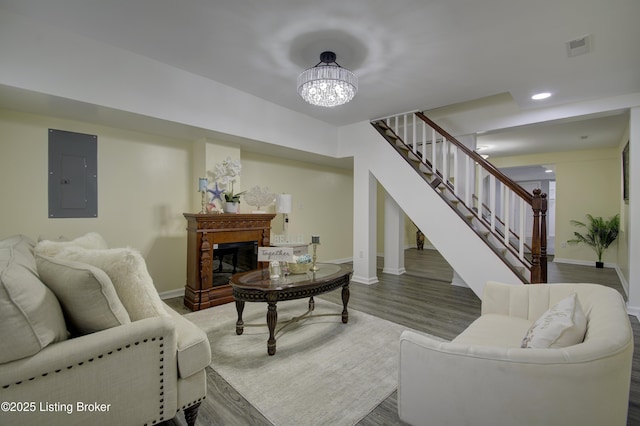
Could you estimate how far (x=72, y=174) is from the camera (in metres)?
3.05

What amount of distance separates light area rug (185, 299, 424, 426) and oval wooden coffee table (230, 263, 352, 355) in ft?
0.68

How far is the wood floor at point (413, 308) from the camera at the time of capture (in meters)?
1.64

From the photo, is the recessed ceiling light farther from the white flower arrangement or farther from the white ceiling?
the white flower arrangement

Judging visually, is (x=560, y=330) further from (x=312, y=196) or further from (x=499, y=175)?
(x=312, y=196)

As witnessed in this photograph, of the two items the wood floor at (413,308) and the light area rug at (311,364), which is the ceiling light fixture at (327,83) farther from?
the wood floor at (413,308)

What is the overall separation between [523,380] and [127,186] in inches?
158

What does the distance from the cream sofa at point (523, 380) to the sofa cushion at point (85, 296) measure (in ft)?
4.31

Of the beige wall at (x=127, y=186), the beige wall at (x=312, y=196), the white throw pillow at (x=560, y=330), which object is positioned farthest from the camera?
the beige wall at (x=312, y=196)

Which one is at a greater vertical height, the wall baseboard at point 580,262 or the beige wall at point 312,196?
the beige wall at point 312,196

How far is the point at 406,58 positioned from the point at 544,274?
95.9 inches

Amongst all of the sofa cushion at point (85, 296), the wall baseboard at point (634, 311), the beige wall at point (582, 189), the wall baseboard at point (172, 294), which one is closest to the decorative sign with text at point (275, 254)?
the sofa cushion at point (85, 296)

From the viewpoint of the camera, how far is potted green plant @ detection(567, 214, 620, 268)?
5676 mm

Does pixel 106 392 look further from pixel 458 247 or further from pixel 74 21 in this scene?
pixel 458 247

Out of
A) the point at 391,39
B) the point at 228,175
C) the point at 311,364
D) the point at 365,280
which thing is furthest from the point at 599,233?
the point at 228,175
